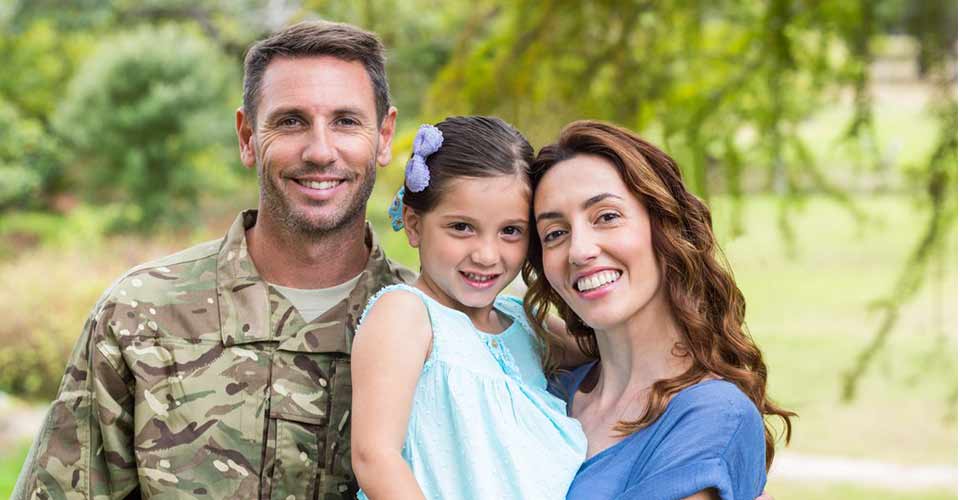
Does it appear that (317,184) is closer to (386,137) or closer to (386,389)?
(386,137)

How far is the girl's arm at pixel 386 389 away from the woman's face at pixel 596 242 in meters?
0.29

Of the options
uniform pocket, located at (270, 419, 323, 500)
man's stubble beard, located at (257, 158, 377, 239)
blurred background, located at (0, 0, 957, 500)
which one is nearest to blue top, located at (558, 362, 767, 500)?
uniform pocket, located at (270, 419, 323, 500)

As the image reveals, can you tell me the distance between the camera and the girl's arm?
2043 millimetres

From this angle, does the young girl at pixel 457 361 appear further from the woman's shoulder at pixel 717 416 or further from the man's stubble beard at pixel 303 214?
the woman's shoulder at pixel 717 416

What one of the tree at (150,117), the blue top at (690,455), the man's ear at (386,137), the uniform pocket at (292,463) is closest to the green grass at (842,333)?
the man's ear at (386,137)

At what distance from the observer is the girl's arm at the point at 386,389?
80.4 inches

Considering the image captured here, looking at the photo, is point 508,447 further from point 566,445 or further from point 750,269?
point 750,269

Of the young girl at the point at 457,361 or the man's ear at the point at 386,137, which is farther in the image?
the man's ear at the point at 386,137

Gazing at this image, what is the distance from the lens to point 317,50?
7.77 feet

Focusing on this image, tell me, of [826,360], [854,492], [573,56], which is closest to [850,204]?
[573,56]

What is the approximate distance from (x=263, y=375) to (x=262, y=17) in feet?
41.3

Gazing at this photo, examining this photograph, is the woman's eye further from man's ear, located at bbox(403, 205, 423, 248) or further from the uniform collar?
the uniform collar

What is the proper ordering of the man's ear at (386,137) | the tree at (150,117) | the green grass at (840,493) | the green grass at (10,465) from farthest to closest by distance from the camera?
A: the tree at (150,117) → the green grass at (840,493) → the green grass at (10,465) → the man's ear at (386,137)

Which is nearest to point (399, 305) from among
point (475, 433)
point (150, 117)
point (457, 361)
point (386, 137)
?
point (457, 361)
